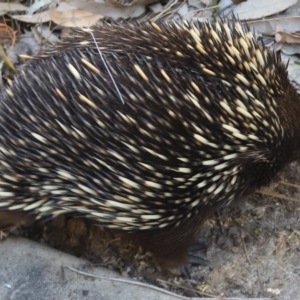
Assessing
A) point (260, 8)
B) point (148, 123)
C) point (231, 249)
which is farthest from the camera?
point (260, 8)

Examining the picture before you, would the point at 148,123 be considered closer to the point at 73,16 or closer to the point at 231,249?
the point at 231,249

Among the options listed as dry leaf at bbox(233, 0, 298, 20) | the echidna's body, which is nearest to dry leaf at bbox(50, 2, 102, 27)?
dry leaf at bbox(233, 0, 298, 20)

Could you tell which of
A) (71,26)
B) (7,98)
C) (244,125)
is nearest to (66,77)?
(7,98)

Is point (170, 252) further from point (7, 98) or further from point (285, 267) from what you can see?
point (7, 98)

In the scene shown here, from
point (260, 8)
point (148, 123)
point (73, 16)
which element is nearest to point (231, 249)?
point (148, 123)

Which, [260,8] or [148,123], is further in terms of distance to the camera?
[260,8]

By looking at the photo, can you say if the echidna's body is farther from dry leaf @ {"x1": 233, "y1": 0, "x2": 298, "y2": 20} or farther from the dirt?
dry leaf @ {"x1": 233, "y1": 0, "x2": 298, "y2": 20}
